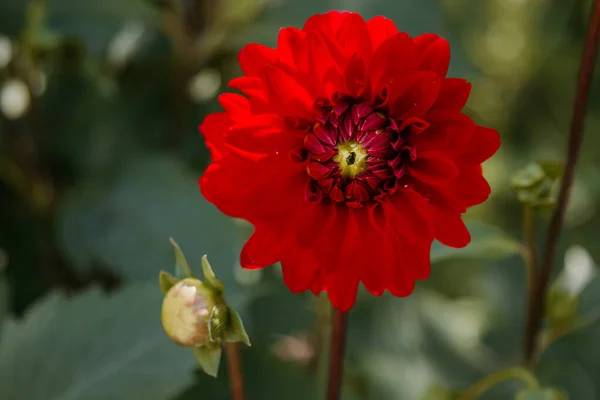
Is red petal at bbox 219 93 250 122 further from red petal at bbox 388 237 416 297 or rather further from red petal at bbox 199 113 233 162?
red petal at bbox 388 237 416 297

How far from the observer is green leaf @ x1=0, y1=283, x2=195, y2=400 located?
0.78 metres

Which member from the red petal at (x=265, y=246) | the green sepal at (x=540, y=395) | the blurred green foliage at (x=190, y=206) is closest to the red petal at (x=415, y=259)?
the red petal at (x=265, y=246)

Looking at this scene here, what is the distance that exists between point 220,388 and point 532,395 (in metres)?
0.51

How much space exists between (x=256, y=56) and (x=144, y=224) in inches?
23.8

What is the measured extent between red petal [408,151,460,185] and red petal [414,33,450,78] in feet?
0.24

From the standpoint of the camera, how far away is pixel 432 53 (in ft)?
1.77

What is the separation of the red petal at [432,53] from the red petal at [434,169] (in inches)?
2.8

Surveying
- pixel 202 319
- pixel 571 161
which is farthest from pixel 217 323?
pixel 571 161

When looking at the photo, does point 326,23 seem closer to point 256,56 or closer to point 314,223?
point 256,56

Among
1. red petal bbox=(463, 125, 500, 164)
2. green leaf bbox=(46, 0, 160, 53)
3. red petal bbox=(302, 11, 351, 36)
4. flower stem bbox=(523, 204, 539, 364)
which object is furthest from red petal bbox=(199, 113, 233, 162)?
green leaf bbox=(46, 0, 160, 53)

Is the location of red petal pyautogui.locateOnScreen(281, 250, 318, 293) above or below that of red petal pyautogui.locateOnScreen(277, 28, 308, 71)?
below

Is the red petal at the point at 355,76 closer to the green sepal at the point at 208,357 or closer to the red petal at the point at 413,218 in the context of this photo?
the red petal at the point at 413,218

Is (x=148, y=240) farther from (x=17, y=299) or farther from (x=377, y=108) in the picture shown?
(x=377, y=108)

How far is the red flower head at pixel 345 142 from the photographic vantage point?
538mm
